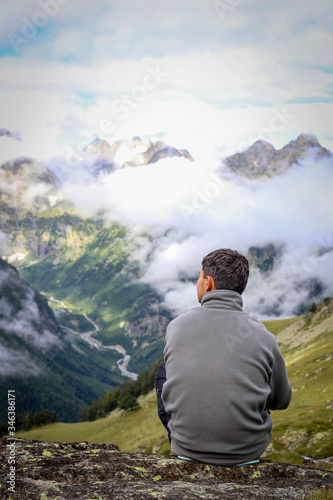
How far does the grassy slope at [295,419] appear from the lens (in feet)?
137

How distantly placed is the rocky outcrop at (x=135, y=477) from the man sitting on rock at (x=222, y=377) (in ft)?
1.06

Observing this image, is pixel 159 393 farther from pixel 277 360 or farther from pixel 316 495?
Result: pixel 316 495

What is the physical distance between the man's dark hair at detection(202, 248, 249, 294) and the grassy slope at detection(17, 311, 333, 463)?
3767cm

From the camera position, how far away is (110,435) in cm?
14925

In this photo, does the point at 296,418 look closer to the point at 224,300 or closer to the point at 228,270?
the point at 224,300

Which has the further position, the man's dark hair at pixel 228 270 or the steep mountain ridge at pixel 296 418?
the steep mountain ridge at pixel 296 418

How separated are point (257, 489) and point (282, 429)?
4919cm

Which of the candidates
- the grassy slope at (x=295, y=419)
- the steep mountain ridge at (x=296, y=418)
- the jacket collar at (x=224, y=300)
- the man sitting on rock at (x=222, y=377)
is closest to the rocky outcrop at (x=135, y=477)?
the man sitting on rock at (x=222, y=377)

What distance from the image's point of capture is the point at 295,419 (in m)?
50.9

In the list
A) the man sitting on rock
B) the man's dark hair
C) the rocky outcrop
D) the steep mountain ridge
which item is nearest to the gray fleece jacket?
the man sitting on rock

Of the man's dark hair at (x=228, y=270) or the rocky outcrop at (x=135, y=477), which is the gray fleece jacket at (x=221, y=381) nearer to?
the man's dark hair at (x=228, y=270)

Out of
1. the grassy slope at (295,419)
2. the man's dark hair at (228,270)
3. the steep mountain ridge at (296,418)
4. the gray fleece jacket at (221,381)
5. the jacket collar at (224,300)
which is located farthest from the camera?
the grassy slope at (295,419)

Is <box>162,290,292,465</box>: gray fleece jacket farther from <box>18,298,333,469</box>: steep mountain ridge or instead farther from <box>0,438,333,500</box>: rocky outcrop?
<box>18,298,333,469</box>: steep mountain ridge

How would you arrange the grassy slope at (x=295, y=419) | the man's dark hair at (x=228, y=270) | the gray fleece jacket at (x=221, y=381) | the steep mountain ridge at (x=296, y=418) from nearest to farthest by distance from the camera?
the gray fleece jacket at (x=221, y=381), the man's dark hair at (x=228, y=270), the steep mountain ridge at (x=296, y=418), the grassy slope at (x=295, y=419)
